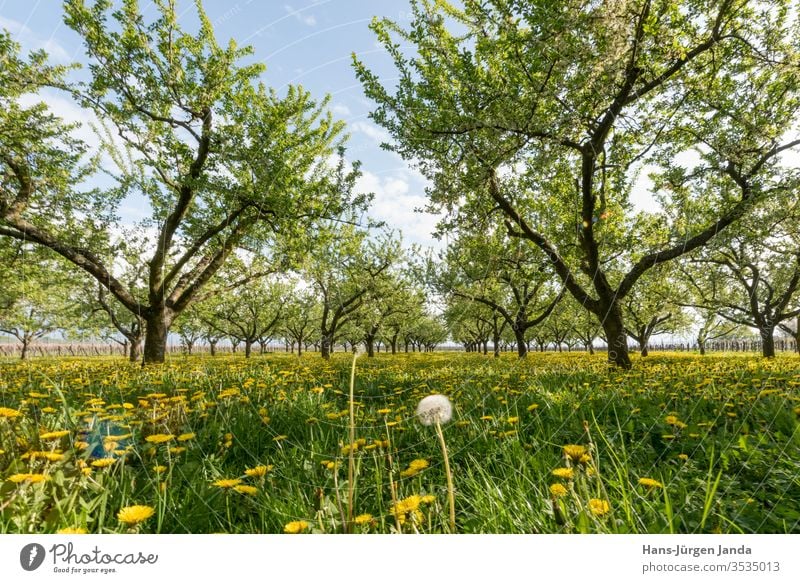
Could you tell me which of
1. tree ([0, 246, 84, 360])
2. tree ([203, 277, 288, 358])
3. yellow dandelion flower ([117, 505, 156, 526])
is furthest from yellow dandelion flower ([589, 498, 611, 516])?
tree ([203, 277, 288, 358])

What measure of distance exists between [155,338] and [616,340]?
14896 millimetres

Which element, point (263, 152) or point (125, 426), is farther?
point (263, 152)

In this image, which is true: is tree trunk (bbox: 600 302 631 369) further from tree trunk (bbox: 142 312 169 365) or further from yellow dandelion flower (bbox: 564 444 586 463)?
tree trunk (bbox: 142 312 169 365)

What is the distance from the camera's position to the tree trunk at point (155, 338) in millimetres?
12133

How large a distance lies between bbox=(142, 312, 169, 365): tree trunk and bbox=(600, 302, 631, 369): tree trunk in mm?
14090

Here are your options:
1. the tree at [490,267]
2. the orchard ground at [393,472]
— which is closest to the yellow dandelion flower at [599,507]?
the orchard ground at [393,472]

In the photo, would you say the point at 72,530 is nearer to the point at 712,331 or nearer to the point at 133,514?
the point at 133,514

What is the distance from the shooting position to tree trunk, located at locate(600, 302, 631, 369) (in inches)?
361

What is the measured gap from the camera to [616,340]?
9.46 metres
